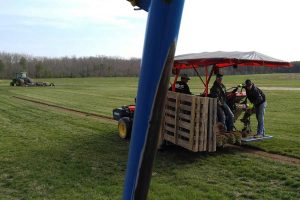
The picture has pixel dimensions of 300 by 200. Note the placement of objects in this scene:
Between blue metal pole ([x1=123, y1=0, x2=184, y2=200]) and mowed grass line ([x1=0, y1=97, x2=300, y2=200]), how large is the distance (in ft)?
15.6

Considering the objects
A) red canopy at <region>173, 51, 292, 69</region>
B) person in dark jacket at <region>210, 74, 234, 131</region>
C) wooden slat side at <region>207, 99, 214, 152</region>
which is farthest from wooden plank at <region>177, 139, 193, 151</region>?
red canopy at <region>173, 51, 292, 69</region>

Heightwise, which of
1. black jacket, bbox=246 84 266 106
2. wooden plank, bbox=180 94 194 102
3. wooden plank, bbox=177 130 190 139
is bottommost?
wooden plank, bbox=177 130 190 139

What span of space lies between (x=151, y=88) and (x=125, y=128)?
10116 millimetres

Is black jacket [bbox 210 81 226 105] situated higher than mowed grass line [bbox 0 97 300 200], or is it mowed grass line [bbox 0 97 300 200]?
black jacket [bbox 210 81 226 105]

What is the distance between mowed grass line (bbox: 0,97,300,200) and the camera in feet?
21.2

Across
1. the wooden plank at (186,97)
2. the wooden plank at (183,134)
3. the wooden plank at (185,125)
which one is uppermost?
the wooden plank at (186,97)

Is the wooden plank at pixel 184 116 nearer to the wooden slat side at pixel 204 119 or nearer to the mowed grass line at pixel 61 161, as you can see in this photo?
the wooden slat side at pixel 204 119

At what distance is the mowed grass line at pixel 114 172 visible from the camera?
648cm

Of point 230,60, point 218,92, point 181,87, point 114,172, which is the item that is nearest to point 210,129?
point 218,92

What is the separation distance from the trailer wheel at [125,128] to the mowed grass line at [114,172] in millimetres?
294

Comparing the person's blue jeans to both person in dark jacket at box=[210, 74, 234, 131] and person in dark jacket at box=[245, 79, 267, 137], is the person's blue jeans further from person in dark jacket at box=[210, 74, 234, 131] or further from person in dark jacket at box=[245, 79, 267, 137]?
person in dark jacket at box=[210, 74, 234, 131]

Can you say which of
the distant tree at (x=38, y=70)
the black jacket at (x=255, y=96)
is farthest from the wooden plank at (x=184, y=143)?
the distant tree at (x=38, y=70)

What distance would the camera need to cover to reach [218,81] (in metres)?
9.97

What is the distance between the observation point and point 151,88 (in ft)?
4.79
